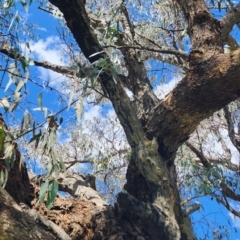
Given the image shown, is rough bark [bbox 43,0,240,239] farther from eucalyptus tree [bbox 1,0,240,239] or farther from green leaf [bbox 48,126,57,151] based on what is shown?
green leaf [bbox 48,126,57,151]

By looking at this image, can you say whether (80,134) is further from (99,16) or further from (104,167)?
(99,16)

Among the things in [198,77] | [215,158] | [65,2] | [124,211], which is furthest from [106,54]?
[215,158]

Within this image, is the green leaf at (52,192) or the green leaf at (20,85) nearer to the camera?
the green leaf at (52,192)

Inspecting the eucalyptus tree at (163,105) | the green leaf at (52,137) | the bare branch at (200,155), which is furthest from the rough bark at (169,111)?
the bare branch at (200,155)

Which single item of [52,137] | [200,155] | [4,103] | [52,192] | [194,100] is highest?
[200,155]

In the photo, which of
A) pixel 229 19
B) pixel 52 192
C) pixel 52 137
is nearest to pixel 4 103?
pixel 52 137

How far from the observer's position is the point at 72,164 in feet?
15.2

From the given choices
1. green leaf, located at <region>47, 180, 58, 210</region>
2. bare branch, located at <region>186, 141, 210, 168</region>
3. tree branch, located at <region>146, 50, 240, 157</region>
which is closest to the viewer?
green leaf, located at <region>47, 180, 58, 210</region>

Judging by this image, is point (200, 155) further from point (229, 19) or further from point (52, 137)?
point (52, 137)

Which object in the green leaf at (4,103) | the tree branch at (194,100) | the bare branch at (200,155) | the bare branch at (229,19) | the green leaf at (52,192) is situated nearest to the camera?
the green leaf at (52,192)

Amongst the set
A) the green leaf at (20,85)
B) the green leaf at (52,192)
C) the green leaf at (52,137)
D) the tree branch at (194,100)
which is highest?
the tree branch at (194,100)

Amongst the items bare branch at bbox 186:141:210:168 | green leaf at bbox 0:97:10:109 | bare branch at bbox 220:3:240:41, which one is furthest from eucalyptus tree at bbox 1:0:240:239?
bare branch at bbox 186:141:210:168

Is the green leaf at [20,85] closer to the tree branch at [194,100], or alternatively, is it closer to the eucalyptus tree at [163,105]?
the eucalyptus tree at [163,105]

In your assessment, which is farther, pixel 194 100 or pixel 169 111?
pixel 169 111
